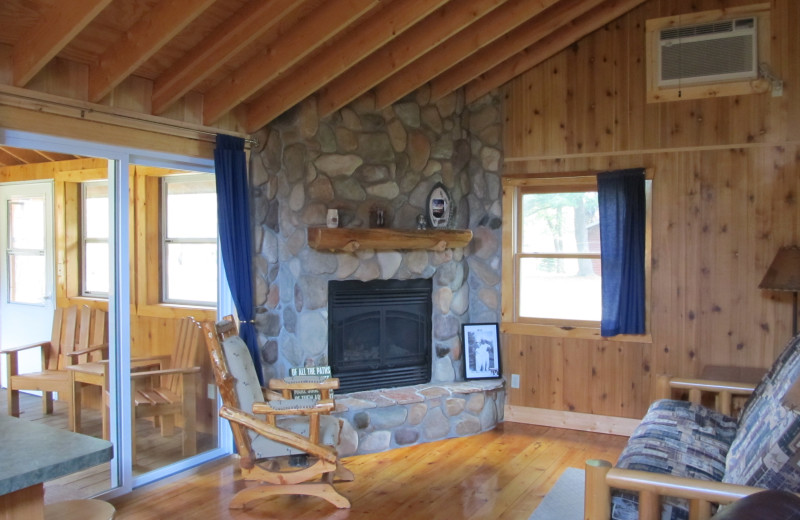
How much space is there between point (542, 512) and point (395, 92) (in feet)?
9.23

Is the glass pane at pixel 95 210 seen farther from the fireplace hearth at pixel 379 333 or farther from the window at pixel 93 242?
the fireplace hearth at pixel 379 333

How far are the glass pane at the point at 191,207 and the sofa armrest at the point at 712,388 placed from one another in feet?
9.95

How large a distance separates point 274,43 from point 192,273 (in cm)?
183

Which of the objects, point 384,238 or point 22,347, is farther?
point 384,238

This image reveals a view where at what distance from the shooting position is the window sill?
15.6 feet

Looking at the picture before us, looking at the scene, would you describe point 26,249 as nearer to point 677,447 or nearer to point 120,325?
point 120,325

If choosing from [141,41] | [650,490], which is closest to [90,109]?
[141,41]

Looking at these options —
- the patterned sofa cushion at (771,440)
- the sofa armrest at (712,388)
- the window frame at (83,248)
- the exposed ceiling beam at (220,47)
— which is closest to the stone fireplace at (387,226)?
the exposed ceiling beam at (220,47)

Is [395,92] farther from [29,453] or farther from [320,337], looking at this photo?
[29,453]

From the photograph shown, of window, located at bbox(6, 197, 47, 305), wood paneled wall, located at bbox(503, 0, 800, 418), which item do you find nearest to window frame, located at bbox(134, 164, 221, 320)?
window, located at bbox(6, 197, 47, 305)

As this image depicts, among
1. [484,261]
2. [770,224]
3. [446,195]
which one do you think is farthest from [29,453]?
[770,224]

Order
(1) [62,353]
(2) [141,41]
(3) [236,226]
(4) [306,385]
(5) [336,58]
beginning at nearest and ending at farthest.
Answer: (2) [141,41] < (5) [336,58] < (4) [306,385] < (3) [236,226] < (1) [62,353]

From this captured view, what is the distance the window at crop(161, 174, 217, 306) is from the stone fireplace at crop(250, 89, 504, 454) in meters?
0.43

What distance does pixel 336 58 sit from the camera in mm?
3725
